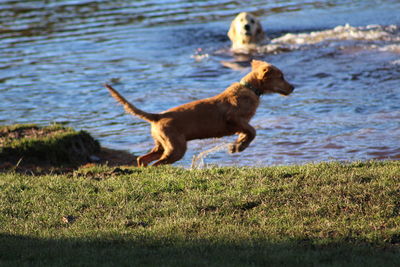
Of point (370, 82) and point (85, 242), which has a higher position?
point (85, 242)

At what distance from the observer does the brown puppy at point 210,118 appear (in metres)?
8.55

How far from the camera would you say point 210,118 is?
8812 millimetres

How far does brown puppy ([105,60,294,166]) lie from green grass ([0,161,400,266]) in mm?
609

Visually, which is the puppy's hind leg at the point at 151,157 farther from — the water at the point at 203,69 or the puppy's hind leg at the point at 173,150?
the water at the point at 203,69

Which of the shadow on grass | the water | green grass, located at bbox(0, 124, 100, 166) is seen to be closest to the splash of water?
the water

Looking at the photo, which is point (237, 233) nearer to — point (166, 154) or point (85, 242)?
point (85, 242)

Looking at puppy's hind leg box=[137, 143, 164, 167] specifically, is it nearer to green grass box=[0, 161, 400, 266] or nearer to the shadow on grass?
green grass box=[0, 161, 400, 266]

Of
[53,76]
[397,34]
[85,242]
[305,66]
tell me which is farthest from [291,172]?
[397,34]

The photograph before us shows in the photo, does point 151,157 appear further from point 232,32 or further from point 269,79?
point 232,32

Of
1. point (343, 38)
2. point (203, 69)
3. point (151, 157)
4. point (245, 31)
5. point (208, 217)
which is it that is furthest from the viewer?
point (343, 38)

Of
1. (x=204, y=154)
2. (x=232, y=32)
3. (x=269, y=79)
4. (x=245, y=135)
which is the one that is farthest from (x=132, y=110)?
(x=232, y=32)

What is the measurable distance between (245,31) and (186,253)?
15511mm

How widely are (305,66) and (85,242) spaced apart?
504 inches

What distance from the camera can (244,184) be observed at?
7133 millimetres
